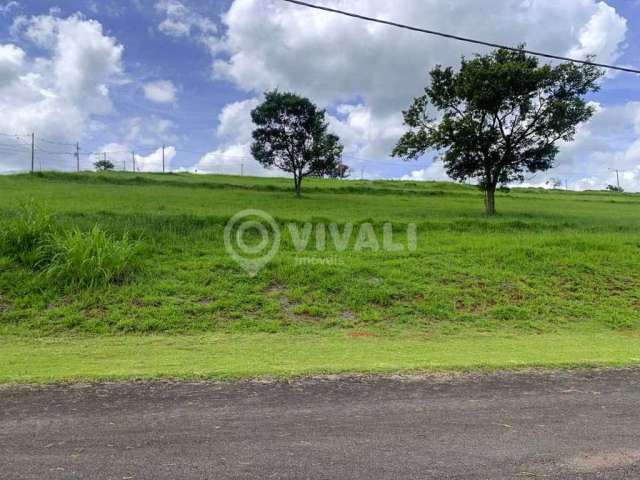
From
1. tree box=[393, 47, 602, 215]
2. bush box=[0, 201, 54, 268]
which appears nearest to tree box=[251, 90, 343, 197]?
tree box=[393, 47, 602, 215]

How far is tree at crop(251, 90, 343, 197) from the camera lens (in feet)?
109

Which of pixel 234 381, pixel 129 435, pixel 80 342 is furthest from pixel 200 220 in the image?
pixel 129 435

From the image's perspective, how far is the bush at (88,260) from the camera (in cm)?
1159

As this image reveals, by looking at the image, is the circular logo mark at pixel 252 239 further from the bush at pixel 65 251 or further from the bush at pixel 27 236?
the bush at pixel 27 236

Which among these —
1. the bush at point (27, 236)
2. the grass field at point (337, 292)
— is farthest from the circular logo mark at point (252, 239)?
the bush at point (27, 236)

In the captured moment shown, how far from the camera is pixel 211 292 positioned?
11625 mm

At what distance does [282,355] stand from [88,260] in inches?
265

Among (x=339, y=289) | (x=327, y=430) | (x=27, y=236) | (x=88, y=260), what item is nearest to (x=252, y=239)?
(x=339, y=289)

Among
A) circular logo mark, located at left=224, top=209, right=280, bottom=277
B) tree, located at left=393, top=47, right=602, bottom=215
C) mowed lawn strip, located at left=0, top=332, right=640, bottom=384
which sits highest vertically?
tree, located at left=393, top=47, right=602, bottom=215

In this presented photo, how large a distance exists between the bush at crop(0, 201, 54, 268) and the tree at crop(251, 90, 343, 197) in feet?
69.4

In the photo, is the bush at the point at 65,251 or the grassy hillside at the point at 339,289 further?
the bush at the point at 65,251

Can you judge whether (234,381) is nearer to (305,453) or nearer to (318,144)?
(305,453)

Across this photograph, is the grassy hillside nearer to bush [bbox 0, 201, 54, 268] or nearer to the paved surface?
bush [bbox 0, 201, 54, 268]

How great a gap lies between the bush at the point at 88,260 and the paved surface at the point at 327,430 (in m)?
6.69
